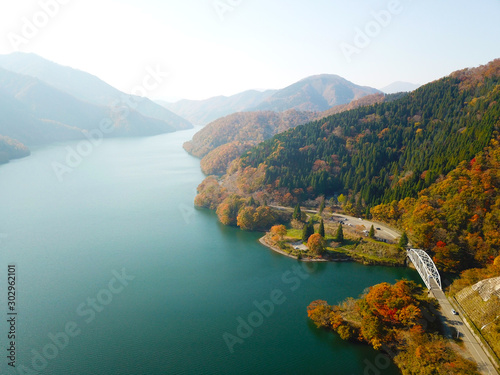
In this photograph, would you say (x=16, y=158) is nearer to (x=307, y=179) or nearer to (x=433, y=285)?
(x=307, y=179)

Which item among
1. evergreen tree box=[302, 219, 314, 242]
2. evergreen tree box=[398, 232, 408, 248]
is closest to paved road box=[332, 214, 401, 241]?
evergreen tree box=[398, 232, 408, 248]

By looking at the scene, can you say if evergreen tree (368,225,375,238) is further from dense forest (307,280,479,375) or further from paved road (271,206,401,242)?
dense forest (307,280,479,375)

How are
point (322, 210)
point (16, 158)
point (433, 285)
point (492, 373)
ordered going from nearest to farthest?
point (492, 373)
point (433, 285)
point (322, 210)
point (16, 158)

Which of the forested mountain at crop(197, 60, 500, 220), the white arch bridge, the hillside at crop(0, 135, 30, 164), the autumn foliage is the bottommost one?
the white arch bridge

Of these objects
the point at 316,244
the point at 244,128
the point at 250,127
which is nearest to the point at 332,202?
the point at 316,244

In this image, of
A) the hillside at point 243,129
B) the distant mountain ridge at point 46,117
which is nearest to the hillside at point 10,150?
the distant mountain ridge at point 46,117

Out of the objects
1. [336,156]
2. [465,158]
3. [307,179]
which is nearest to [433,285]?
[465,158]
